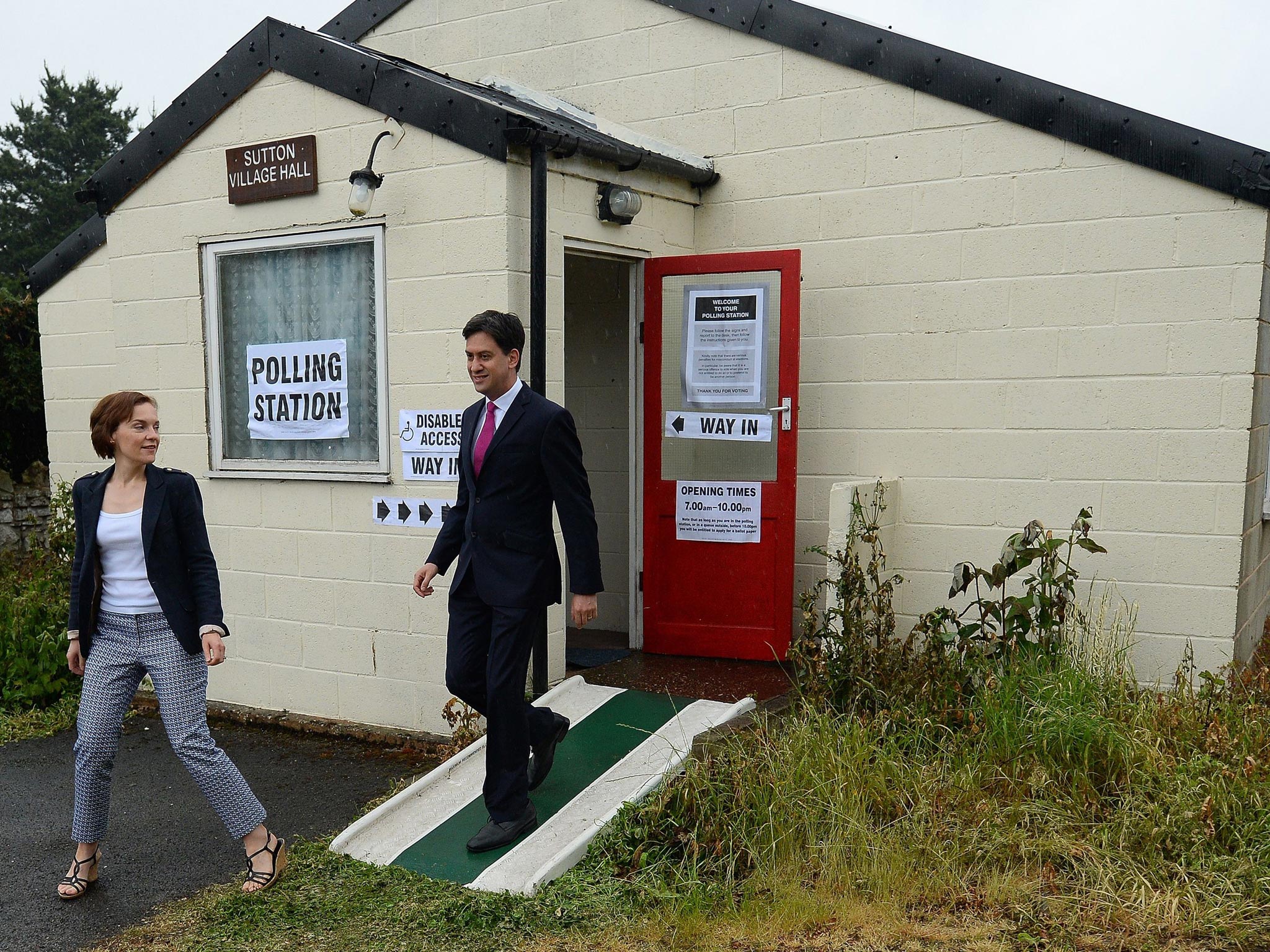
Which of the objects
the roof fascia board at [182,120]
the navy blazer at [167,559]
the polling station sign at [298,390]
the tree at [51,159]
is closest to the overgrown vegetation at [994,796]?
the navy blazer at [167,559]

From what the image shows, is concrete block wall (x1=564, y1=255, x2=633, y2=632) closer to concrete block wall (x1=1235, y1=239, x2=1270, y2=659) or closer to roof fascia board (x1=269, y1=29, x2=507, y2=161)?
roof fascia board (x1=269, y1=29, x2=507, y2=161)

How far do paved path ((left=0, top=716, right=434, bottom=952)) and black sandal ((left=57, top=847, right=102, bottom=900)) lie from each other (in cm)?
3

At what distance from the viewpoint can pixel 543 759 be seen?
15.6 ft

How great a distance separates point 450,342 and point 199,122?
88.7 inches

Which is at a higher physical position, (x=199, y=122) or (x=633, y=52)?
(x=633, y=52)

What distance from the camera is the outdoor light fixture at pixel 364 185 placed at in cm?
564

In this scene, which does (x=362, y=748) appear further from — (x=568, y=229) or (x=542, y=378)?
(x=568, y=229)

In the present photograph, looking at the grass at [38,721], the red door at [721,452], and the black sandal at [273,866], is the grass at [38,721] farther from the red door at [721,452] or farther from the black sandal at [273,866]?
the red door at [721,452]

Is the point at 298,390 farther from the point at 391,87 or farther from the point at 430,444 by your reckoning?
the point at 391,87

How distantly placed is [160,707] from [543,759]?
5.13ft

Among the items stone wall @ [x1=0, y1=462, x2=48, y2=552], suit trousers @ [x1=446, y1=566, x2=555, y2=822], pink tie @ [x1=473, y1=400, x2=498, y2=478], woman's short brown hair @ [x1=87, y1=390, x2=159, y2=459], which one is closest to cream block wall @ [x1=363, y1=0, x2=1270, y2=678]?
pink tie @ [x1=473, y1=400, x2=498, y2=478]

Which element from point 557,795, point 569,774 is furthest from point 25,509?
point 557,795

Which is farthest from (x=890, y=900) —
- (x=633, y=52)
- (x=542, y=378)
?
(x=633, y=52)

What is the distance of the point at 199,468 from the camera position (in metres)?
6.59
